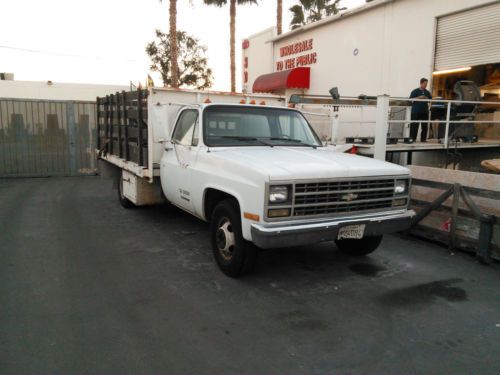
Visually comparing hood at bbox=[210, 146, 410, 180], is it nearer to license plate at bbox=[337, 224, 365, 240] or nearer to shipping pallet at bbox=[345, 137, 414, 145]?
license plate at bbox=[337, 224, 365, 240]

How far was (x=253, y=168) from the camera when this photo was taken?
413cm

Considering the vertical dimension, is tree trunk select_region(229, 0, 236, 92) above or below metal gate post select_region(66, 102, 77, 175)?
above

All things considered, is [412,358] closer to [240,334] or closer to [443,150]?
[240,334]

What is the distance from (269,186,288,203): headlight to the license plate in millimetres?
727

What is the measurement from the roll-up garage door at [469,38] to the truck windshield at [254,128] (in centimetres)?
695

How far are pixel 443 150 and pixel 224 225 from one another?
7130 millimetres

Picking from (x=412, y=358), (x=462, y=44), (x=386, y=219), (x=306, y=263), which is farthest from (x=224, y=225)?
(x=462, y=44)

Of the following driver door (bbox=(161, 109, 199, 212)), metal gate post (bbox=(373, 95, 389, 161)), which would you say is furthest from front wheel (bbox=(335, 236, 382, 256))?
metal gate post (bbox=(373, 95, 389, 161))

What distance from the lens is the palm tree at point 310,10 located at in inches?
1084

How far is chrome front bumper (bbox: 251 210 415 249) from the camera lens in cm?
395

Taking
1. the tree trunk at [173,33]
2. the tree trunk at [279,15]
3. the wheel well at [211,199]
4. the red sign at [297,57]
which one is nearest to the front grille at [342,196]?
the wheel well at [211,199]

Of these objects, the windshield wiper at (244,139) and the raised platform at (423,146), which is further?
the raised platform at (423,146)

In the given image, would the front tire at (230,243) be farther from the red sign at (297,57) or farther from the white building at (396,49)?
the red sign at (297,57)

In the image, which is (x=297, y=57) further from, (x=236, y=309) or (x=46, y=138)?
(x=236, y=309)
